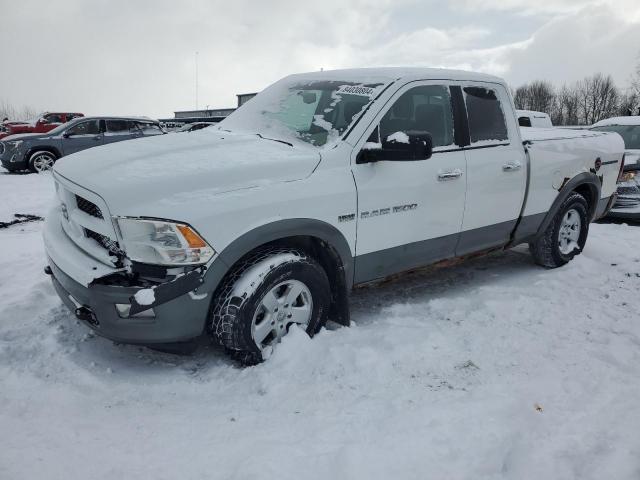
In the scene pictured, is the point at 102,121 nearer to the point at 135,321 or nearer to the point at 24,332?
the point at 24,332

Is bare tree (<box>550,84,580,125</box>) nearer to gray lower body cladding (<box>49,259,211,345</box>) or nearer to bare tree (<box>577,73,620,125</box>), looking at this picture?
bare tree (<box>577,73,620,125</box>)

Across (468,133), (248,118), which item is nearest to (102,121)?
(248,118)

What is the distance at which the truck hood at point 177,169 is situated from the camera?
2.61 metres

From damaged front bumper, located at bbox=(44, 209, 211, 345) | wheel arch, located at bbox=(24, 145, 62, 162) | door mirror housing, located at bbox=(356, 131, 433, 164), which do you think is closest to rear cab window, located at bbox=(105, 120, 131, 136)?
wheel arch, located at bbox=(24, 145, 62, 162)

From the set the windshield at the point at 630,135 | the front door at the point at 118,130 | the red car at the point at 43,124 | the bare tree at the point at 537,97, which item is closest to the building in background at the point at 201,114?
the red car at the point at 43,124

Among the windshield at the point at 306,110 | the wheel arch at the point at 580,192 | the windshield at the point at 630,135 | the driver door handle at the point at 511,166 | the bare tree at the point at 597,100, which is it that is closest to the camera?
the windshield at the point at 306,110

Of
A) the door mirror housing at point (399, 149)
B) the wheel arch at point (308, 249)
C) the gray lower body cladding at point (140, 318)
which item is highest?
the door mirror housing at point (399, 149)

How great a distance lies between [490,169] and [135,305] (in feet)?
9.56

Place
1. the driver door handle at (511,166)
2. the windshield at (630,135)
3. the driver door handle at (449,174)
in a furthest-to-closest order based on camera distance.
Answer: the windshield at (630,135)
the driver door handle at (511,166)
the driver door handle at (449,174)

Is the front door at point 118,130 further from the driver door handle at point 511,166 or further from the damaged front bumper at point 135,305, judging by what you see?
the damaged front bumper at point 135,305

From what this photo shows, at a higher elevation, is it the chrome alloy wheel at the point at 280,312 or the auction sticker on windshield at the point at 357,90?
the auction sticker on windshield at the point at 357,90

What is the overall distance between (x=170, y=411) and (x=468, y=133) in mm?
2954

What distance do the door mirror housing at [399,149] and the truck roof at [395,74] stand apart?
26.8 inches

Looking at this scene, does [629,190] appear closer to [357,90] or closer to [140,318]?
[357,90]
